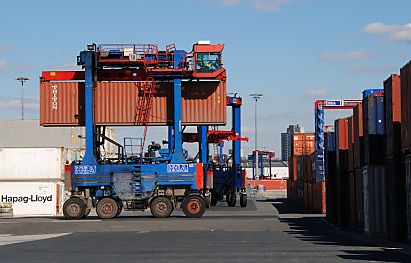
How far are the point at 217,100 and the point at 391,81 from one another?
20.5 meters

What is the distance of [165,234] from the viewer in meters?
29.3

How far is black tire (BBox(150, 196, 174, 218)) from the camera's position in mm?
41125

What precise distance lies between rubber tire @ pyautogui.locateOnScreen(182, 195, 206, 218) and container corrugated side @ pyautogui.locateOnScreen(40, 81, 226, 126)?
4.60 metres

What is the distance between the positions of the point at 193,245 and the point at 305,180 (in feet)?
125

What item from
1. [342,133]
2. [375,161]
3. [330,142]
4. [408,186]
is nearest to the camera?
[408,186]

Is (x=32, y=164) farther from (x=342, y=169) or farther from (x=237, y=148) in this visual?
(x=342, y=169)

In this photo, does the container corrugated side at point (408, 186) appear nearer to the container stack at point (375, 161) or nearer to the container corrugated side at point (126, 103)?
the container stack at point (375, 161)

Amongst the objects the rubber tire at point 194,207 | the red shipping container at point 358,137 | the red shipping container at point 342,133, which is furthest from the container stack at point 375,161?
the rubber tire at point 194,207

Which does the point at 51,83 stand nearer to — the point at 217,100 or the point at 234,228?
the point at 217,100

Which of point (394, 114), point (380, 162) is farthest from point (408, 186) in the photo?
point (380, 162)

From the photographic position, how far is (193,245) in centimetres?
2297

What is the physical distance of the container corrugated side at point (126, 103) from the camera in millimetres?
43625

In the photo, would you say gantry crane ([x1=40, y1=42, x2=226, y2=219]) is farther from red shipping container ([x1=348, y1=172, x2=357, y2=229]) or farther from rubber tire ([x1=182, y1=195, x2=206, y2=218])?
red shipping container ([x1=348, y1=172, x2=357, y2=229])

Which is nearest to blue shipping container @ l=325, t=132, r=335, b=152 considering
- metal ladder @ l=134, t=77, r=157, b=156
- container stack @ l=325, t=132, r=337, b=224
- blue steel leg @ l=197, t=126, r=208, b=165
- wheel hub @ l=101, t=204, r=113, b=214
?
container stack @ l=325, t=132, r=337, b=224
